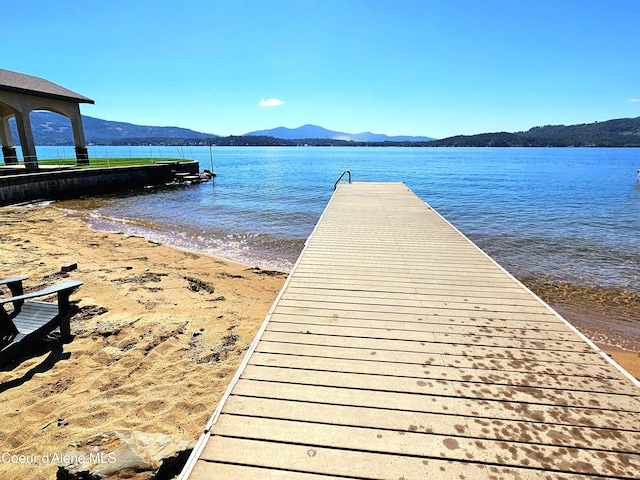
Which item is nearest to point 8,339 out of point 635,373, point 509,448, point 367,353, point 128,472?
point 128,472

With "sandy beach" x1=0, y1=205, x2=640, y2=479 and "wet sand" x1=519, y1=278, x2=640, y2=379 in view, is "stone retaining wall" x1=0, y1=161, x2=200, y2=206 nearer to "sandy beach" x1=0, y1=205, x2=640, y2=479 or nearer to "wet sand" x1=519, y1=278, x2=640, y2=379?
"sandy beach" x1=0, y1=205, x2=640, y2=479

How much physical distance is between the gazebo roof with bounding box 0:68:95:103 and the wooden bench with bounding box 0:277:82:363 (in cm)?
2048

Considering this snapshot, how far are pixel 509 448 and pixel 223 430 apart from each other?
6.04ft

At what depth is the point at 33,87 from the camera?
19906 millimetres

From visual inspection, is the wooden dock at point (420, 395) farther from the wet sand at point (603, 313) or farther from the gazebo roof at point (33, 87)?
the gazebo roof at point (33, 87)

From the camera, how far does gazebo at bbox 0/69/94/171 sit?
18.8 meters

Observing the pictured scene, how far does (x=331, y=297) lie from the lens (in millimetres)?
4277

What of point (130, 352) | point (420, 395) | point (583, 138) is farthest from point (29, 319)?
point (583, 138)

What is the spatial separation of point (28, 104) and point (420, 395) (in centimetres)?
2641

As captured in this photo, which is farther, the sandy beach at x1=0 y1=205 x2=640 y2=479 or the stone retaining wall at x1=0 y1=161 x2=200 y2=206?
the stone retaining wall at x1=0 y1=161 x2=200 y2=206

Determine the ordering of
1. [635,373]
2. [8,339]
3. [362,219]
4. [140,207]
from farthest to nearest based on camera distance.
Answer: [140,207]
[362,219]
[635,373]
[8,339]

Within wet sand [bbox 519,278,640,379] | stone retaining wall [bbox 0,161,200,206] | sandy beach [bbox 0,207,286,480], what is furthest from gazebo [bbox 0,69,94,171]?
wet sand [bbox 519,278,640,379]

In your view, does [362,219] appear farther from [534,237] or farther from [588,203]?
[588,203]

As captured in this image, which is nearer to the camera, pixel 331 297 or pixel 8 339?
pixel 8 339
